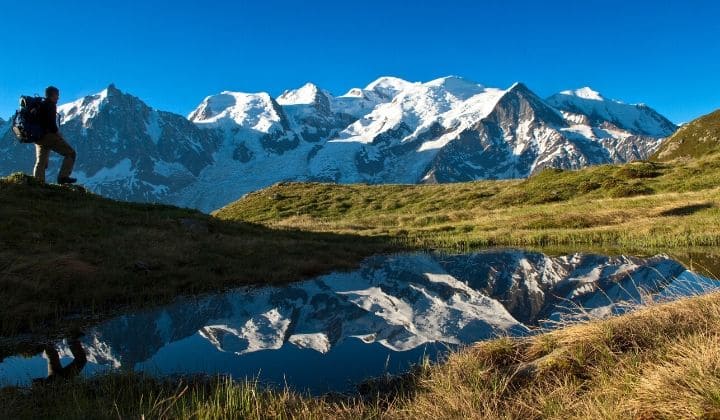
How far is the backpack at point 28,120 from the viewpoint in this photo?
748 inches

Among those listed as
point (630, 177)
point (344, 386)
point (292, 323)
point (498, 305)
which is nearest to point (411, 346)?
point (344, 386)

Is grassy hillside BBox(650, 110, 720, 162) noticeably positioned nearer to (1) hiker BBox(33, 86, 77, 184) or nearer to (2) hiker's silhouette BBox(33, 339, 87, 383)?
(1) hiker BBox(33, 86, 77, 184)

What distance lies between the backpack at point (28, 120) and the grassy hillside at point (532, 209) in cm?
1965

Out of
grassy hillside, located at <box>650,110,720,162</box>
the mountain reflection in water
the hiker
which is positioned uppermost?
grassy hillside, located at <box>650,110,720,162</box>

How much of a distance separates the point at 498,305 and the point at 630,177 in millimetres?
44280

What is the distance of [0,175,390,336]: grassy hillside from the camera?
39.6 ft

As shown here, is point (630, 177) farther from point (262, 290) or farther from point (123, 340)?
point (123, 340)

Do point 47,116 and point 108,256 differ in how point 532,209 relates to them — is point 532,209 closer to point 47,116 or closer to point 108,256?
point 108,256

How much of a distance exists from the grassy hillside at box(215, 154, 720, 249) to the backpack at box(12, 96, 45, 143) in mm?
19650

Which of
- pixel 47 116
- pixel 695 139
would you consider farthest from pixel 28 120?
pixel 695 139

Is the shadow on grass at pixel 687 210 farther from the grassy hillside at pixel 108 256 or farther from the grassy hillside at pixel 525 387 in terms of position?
the grassy hillside at pixel 525 387

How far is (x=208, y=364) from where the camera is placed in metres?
8.64

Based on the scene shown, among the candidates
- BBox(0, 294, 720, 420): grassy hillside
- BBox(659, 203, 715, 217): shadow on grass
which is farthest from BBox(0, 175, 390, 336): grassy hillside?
BBox(659, 203, 715, 217): shadow on grass

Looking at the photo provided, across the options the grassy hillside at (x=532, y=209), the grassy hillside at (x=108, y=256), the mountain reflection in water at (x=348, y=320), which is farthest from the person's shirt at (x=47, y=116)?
the grassy hillside at (x=532, y=209)
